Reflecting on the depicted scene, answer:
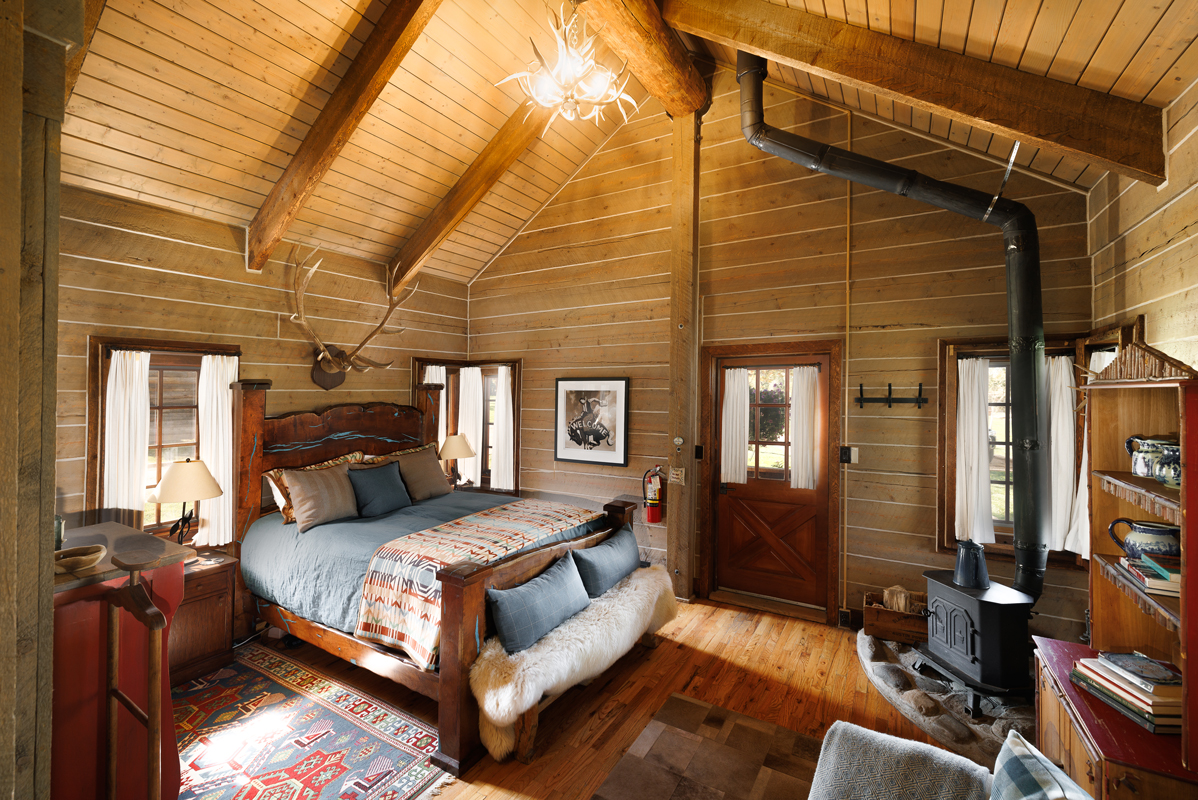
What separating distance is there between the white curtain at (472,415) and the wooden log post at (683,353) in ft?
6.82

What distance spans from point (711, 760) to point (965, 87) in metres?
3.14

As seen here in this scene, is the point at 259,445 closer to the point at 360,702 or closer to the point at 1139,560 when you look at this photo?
the point at 360,702

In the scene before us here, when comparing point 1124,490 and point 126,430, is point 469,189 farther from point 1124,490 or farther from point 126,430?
point 1124,490

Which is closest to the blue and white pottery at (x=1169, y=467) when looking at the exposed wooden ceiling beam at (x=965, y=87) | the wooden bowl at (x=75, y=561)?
the exposed wooden ceiling beam at (x=965, y=87)

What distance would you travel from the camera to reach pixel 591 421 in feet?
15.8

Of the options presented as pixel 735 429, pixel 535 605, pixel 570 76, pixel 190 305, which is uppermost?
pixel 570 76

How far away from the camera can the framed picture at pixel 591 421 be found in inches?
184

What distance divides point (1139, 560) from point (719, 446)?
9.22 ft

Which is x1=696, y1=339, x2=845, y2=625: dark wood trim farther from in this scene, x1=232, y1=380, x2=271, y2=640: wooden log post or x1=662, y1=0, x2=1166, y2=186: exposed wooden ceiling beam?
x1=232, y1=380, x2=271, y2=640: wooden log post

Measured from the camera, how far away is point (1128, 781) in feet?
4.69

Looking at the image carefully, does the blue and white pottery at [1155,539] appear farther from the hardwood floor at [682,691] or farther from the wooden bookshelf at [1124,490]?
the hardwood floor at [682,691]

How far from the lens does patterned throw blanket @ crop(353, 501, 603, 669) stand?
254 centimetres

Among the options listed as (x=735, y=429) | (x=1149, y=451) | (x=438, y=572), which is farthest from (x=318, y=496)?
(x=1149, y=451)

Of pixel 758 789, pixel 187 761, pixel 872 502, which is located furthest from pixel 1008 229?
pixel 187 761
